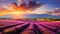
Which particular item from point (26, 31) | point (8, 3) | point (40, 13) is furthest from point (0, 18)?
point (40, 13)

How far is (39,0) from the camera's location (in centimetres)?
153

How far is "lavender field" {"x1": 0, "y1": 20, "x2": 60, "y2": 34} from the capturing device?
145 cm

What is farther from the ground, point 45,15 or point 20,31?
point 45,15

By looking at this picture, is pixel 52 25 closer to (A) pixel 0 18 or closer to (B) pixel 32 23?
(B) pixel 32 23

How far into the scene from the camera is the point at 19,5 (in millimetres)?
1533

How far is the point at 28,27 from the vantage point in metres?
1.49

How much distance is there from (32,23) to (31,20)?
37 mm

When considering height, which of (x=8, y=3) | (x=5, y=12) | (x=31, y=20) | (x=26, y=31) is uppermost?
(x=8, y=3)

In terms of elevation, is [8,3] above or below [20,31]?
above

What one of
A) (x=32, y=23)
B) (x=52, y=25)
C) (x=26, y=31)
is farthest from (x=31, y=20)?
(x=52, y=25)

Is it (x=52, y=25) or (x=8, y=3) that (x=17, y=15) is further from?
(x=52, y=25)

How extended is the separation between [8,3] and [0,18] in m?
0.20

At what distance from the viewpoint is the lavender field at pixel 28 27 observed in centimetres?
145

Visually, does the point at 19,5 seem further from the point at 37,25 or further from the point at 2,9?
the point at 37,25
